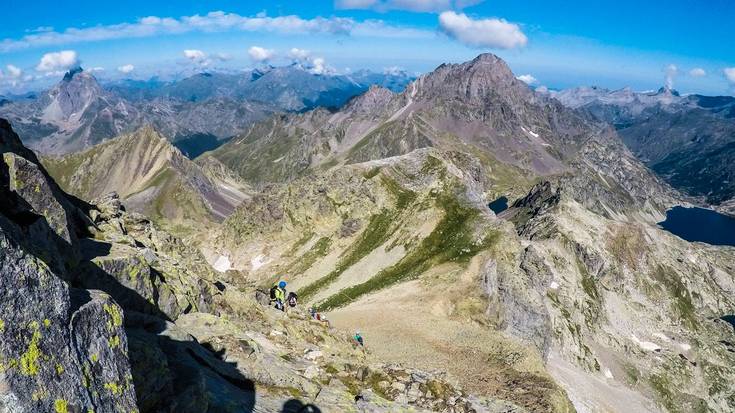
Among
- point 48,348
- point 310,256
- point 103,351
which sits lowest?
point 310,256

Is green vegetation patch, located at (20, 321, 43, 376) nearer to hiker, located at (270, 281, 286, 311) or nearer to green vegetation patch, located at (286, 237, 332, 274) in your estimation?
hiker, located at (270, 281, 286, 311)

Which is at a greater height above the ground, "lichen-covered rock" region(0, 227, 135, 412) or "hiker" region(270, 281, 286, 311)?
"lichen-covered rock" region(0, 227, 135, 412)

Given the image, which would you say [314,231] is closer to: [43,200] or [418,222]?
[418,222]

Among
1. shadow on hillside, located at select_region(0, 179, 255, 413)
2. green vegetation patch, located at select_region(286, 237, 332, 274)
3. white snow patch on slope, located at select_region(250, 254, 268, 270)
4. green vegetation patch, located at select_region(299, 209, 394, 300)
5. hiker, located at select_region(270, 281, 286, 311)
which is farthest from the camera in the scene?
white snow patch on slope, located at select_region(250, 254, 268, 270)

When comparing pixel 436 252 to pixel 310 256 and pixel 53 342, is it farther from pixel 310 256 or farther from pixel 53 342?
pixel 53 342

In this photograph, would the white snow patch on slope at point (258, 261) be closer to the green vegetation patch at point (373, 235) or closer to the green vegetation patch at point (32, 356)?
the green vegetation patch at point (373, 235)

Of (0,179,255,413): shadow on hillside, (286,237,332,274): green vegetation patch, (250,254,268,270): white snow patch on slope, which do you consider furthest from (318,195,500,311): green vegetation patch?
(0,179,255,413): shadow on hillside

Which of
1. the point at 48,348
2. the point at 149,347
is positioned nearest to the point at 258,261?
the point at 149,347

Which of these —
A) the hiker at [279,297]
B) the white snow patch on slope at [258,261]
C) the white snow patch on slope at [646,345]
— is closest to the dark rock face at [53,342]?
the hiker at [279,297]

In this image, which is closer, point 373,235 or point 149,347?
point 149,347
